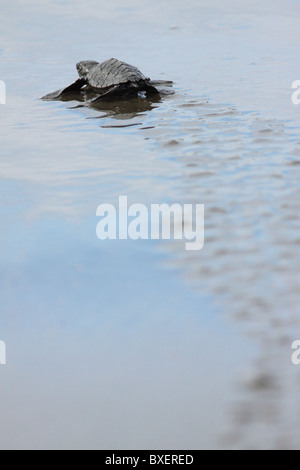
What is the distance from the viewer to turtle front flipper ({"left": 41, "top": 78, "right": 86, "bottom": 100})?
617 centimetres

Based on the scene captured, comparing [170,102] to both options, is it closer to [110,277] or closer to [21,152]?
[21,152]

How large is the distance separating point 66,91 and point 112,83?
16.8 inches

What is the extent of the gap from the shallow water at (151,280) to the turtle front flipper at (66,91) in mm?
204
